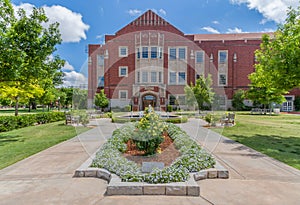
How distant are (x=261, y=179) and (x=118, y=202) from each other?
10.7 feet

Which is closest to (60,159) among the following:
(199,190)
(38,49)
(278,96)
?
(199,190)

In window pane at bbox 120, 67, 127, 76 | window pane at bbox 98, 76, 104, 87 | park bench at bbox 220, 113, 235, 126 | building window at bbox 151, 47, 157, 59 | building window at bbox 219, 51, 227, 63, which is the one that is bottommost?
park bench at bbox 220, 113, 235, 126

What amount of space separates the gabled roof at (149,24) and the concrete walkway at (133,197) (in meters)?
28.5

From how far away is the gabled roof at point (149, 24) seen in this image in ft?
101

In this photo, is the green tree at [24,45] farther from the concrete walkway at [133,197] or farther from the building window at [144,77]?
the building window at [144,77]

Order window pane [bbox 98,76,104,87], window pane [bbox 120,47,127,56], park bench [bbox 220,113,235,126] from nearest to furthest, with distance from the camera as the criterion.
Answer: park bench [bbox 220,113,235,126] < window pane [bbox 120,47,127,56] < window pane [bbox 98,76,104,87]

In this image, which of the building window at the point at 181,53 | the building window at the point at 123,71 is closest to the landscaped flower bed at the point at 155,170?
the building window at the point at 123,71

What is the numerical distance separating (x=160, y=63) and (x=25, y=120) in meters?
22.0

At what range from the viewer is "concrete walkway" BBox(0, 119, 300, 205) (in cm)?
360

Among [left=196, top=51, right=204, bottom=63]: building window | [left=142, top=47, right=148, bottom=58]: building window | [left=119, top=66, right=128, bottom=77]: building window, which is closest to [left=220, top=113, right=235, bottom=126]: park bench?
[left=142, top=47, right=148, bottom=58]: building window

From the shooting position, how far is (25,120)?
616 inches

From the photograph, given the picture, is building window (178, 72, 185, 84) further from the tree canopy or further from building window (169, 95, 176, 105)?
the tree canopy

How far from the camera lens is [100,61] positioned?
2653 cm

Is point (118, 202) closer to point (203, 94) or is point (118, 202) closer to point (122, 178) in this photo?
point (122, 178)
